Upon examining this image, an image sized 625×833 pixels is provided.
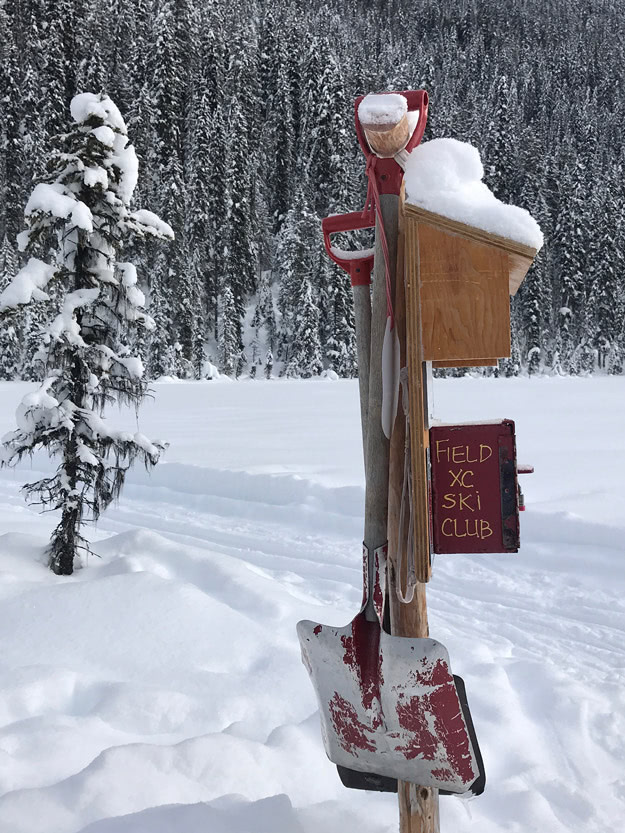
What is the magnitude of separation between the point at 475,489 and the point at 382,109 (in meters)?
1.12

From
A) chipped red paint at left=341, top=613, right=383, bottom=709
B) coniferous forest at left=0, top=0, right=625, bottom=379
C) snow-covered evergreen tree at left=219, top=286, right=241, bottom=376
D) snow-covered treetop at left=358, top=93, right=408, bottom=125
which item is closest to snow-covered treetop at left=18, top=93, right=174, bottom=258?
snow-covered treetop at left=358, top=93, right=408, bottom=125

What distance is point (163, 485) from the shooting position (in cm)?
912

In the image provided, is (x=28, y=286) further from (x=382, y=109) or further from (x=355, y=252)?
(x=382, y=109)

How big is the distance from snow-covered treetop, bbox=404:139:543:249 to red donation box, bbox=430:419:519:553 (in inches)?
22.2

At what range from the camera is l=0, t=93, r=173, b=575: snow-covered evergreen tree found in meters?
5.25

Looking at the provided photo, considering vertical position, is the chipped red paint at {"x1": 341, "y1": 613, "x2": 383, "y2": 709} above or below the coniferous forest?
below

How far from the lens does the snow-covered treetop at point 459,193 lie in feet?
5.68

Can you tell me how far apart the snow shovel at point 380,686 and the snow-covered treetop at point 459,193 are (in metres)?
0.30

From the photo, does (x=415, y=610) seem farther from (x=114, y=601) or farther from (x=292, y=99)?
(x=292, y=99)

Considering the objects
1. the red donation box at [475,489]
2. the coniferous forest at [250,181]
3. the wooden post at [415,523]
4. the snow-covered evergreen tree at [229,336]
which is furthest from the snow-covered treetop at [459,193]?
the snow-covered evergreen tree at [229,336]

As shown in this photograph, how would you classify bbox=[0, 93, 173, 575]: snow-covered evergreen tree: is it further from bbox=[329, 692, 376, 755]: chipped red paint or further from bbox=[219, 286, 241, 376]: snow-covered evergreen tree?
bbox=[219, 286, 241, 376]: snow-covered evergreen tree

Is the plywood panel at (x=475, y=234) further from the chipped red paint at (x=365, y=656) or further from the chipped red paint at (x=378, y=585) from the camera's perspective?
the chipped red paint at (x=365, y=656)

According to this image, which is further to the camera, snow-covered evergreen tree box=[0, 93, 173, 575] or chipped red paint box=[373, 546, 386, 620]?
snow-covered evergreen tree box=[0, 93, 173, 575]

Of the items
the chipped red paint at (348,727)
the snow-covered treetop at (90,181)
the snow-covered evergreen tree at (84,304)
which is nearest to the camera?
the chipped red paint at (348,727)
